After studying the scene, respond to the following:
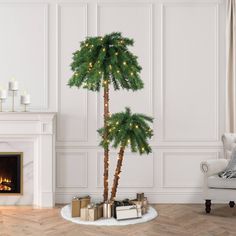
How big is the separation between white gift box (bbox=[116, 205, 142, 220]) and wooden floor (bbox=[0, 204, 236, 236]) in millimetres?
170

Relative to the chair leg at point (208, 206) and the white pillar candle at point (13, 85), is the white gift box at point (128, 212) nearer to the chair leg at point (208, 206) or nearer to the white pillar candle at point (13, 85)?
the chair leg at point (208, 206)

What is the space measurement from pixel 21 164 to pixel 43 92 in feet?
3.11

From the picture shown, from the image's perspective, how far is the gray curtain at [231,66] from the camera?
554 cm

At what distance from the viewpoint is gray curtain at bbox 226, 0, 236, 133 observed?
5.54 metres

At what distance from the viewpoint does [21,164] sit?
17.7ft

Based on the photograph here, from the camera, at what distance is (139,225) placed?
4.45 metres

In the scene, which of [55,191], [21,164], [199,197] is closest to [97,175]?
[55,191]

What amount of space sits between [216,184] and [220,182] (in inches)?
2.1

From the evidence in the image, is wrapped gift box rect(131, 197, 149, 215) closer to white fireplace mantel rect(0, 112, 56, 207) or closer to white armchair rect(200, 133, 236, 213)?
Answer: white armchair rect(200, 133, 236, 213)

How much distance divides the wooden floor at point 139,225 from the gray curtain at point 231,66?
1.15m

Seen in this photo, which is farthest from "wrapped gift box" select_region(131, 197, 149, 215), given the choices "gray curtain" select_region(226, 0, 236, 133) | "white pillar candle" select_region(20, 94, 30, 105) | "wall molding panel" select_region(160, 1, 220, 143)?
"white pillar candle" select_region(20, 94, 30, 105)

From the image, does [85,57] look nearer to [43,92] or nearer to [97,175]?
[43,92]

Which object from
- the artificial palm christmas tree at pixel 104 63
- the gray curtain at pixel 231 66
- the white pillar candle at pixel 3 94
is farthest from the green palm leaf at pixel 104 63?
the gray curtain at pixel 231 66

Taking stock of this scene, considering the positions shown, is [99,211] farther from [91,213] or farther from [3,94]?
[3,94]
